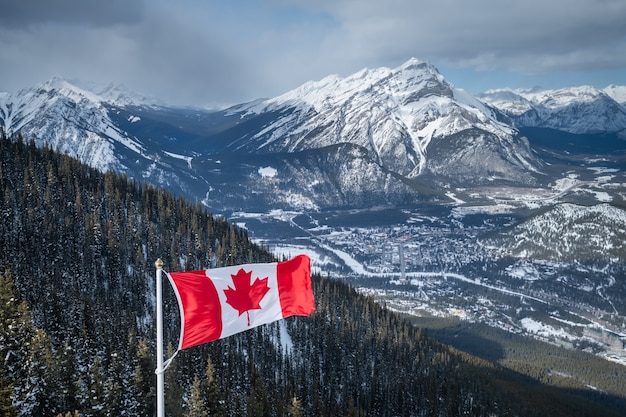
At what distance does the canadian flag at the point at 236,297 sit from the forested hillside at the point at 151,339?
29443mm

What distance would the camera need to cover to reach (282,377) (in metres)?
112

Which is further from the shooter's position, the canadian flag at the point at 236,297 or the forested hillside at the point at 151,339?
the forested hillside at the point at 151,339

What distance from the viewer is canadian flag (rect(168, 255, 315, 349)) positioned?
2591 cm

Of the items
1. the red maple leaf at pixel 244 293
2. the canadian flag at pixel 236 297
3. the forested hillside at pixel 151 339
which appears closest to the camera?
the canadian flag at pixel 236 297

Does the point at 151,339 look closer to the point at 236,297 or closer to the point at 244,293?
the point at 244,293

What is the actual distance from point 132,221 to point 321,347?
206 feet

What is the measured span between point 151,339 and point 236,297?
80.2 meters

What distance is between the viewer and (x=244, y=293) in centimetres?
2869

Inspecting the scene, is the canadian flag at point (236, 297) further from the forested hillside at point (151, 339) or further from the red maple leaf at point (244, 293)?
the forested hillside at point (151, 339)

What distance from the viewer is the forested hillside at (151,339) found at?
63656 millimetres

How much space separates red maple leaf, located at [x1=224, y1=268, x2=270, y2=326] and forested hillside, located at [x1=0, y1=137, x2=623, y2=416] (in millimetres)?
29793

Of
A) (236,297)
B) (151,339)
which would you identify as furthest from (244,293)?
(151,339)

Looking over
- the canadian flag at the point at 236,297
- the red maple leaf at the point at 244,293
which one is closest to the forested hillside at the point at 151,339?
the canadian flag at the point at 236,297

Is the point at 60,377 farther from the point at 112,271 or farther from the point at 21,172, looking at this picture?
the point at 21,172
